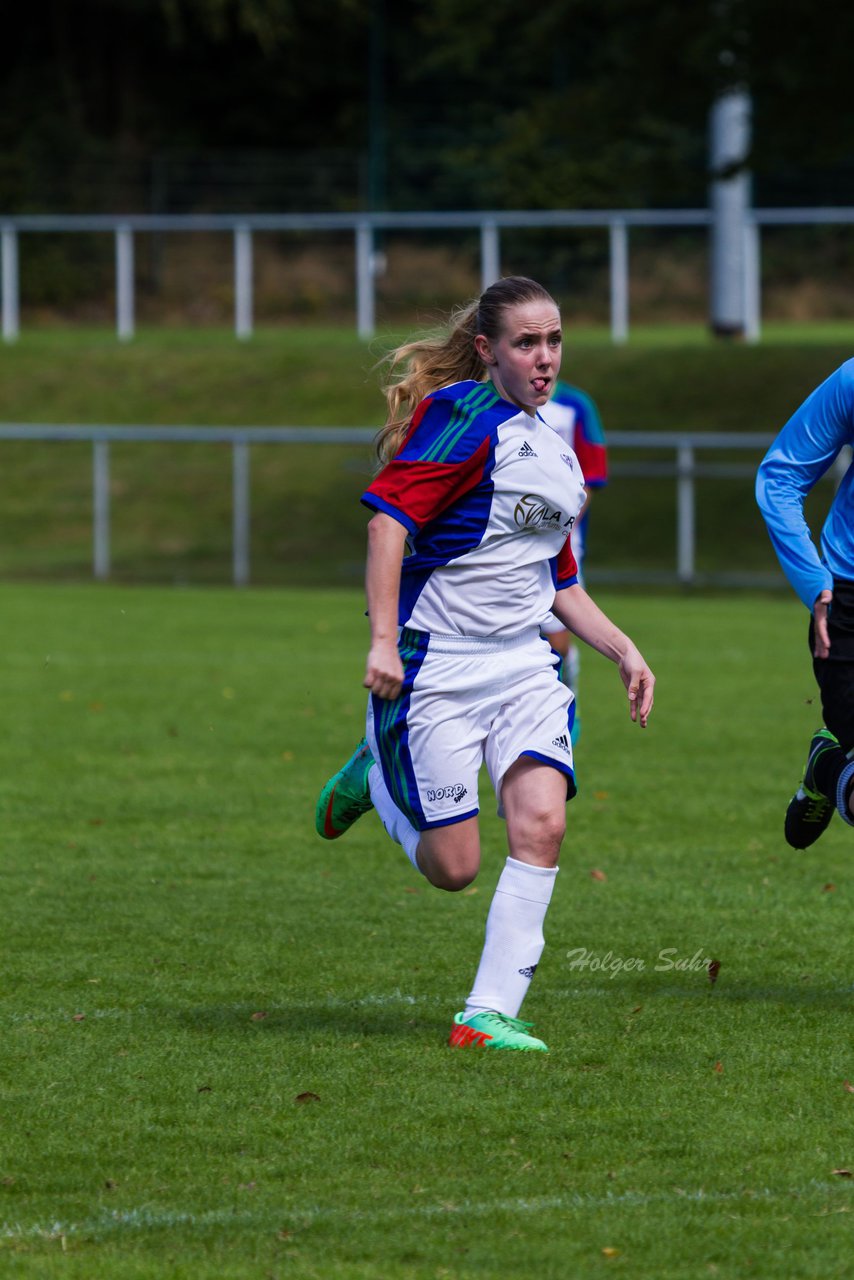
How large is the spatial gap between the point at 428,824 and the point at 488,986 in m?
0.44

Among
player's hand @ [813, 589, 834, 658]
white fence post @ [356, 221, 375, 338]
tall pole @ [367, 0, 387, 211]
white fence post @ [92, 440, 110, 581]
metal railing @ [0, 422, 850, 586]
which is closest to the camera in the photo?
player's hand @ [813, 589, 834, 658]

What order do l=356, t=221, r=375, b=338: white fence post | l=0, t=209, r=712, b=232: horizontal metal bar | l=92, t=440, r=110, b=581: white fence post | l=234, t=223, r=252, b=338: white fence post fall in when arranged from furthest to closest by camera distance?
l=234, t=223, r=252, b=338: white fence post < l=356, t=221, r=375, b=338: white fence post < l=0, t=209, r=712, b=232: horizontal metal bar < l=92, t=440, r=110, b=581: white fence post

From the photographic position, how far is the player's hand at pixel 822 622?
5.43 metres

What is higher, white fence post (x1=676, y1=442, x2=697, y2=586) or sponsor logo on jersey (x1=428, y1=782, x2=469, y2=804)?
white fence post (x1=676, y1=442, x2=697, y2=586)

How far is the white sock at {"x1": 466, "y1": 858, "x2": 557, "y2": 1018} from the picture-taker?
536 cm

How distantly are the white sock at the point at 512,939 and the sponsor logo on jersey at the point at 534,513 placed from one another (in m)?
0.86

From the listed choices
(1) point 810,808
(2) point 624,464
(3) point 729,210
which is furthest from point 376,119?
(1) point 810,808

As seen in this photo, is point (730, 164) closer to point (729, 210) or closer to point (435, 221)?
point (729, 210)

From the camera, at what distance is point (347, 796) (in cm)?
606

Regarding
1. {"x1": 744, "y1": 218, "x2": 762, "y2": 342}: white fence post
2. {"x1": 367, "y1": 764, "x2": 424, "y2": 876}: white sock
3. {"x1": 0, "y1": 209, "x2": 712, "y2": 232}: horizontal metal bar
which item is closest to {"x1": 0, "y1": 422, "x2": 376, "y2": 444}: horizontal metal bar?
{"x1": 0, "y1": 209, "x2": 712, "y2": 232}: horizontal metal bar

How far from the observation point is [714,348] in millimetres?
26719

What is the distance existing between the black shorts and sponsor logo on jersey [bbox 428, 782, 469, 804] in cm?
102

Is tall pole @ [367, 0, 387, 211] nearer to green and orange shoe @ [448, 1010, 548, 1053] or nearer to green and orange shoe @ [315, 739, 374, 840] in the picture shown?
green and orange shoe @ [315, 739, 374, 840]

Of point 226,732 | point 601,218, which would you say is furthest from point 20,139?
point 226,732
